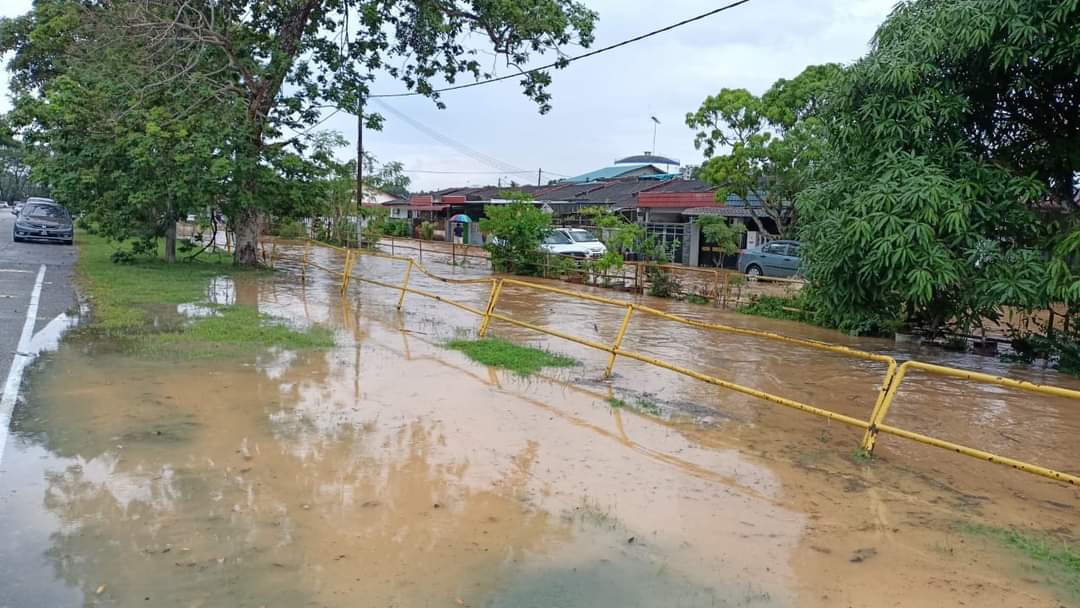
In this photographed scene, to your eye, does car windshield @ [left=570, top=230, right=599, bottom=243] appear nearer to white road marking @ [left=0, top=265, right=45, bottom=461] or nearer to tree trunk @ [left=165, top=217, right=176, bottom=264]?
tree trunk @ [left=165, top=217, right=176, bottom=264]

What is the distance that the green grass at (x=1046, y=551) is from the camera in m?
4.32

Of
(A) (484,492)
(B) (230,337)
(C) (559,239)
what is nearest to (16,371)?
(B) (230,337)

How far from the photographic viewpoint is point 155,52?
1806 centimetres

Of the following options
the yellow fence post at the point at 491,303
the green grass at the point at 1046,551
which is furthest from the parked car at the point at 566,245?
the green grass at the point at 1046,551

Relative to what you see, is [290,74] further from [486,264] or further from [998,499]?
[998,499]

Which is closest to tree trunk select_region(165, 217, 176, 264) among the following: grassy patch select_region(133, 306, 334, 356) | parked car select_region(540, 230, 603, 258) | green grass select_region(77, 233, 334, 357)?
green grass select_region(77, 233, 334, 357)

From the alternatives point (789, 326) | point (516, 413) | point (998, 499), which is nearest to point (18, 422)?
point (516, 413)

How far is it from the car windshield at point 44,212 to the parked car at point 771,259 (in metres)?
24.7

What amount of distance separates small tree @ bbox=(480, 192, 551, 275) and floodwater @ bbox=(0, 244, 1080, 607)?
1543 centimetres

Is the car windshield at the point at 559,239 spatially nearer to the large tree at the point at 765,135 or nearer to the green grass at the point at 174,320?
the large tree at the point at 765,135

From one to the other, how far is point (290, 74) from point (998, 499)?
18117mm

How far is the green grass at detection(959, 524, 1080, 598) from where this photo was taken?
4316mm

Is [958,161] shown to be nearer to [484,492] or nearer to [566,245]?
[484,492]

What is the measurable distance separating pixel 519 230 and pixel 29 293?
1378 centimetres
